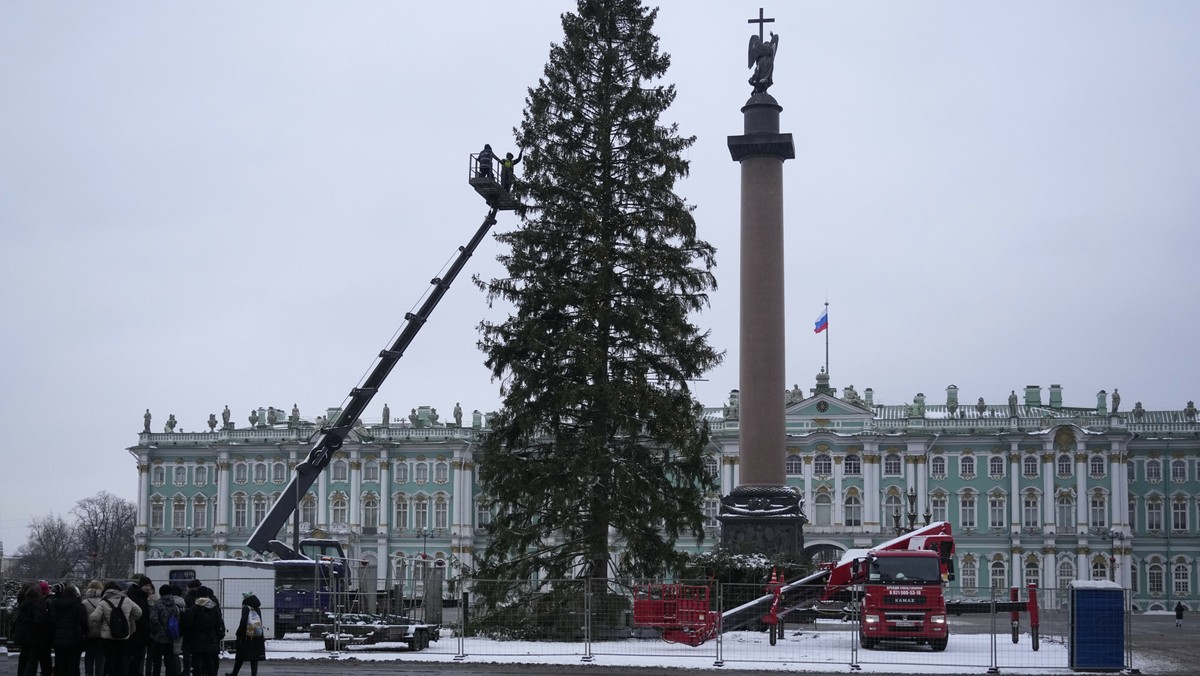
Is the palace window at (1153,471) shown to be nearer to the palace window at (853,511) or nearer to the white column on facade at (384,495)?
the palace window at (853,511)

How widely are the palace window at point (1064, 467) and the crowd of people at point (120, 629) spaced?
66273 mm

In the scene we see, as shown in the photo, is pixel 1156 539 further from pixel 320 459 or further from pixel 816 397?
pixel 320 459

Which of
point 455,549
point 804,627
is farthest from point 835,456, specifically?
point 804,627

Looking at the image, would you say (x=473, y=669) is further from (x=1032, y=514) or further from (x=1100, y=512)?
(x=1100, y=512)

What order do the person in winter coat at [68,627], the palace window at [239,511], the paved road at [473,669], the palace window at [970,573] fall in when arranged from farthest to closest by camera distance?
the palace window at [239,511] < the palace window at [970,573] < the paved road at [473,669] < the person in winter coat at [68,627]

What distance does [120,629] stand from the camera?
1770 centimetres

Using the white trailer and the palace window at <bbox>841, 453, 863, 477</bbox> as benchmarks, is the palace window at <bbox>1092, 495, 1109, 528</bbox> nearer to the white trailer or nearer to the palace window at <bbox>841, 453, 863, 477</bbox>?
the palace window at <bbox>841, 453, 863, 477</bbox>

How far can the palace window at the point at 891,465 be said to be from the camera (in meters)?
80.0

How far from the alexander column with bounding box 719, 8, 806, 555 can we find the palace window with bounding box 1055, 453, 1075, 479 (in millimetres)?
45414

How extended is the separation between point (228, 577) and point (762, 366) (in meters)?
14.6

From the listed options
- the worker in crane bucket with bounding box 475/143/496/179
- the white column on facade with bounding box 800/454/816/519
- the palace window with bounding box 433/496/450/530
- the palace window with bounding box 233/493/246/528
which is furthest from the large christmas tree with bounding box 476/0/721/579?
the palace window with bounding box 233/493/246/528

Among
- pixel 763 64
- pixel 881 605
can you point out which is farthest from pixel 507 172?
pixel 881 605

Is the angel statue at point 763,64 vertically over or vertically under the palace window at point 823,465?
over

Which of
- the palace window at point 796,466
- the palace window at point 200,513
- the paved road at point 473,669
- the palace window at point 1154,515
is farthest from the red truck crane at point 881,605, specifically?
the palace window at point 200,513
